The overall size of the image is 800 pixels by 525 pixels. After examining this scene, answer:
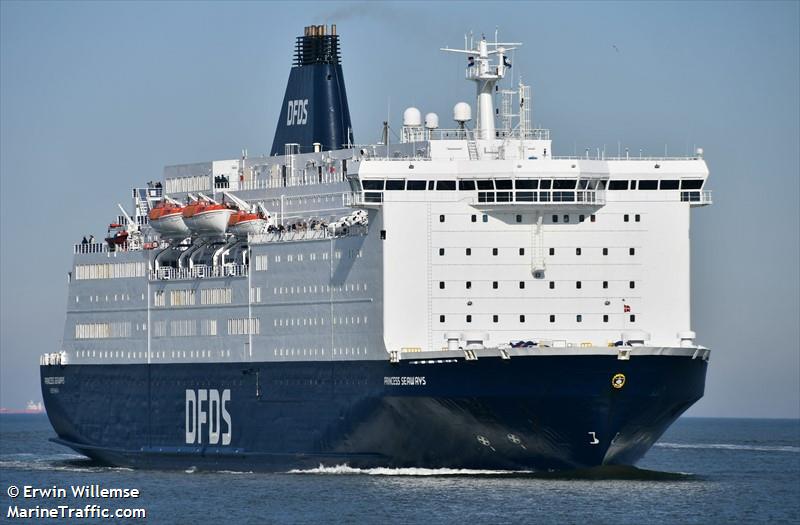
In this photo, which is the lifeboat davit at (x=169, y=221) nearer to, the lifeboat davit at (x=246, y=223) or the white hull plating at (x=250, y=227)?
the lifeboat davit at (x=246, y=223)

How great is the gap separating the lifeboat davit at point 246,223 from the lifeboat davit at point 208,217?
196 mm

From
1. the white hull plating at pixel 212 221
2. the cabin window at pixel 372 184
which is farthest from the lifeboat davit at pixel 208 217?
the cabin window at pixel 372 184

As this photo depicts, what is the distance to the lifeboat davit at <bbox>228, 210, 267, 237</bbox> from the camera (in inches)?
2357

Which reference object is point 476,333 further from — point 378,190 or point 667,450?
point 667,450

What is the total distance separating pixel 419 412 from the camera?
51656 millimetres

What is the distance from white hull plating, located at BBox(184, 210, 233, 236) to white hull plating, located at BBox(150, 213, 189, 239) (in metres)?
1.24

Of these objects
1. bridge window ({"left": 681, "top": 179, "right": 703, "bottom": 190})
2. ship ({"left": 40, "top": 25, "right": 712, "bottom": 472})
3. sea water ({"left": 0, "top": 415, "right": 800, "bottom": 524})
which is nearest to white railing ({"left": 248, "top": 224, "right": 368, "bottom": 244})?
ship ({"left": 40, "top": 25, "right": 712, "bottom": 472})

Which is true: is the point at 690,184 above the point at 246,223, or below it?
above

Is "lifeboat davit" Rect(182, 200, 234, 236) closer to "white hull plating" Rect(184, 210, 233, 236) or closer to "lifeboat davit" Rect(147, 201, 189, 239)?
"white hull plating" Rect(184, 210, 233, 236)

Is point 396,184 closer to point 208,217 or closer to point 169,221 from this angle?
point 208,217

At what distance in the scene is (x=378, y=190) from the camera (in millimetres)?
52812

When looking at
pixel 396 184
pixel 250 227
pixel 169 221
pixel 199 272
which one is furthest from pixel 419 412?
pixel 169 221

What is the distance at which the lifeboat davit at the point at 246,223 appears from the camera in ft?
196

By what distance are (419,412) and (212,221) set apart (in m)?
12.0
